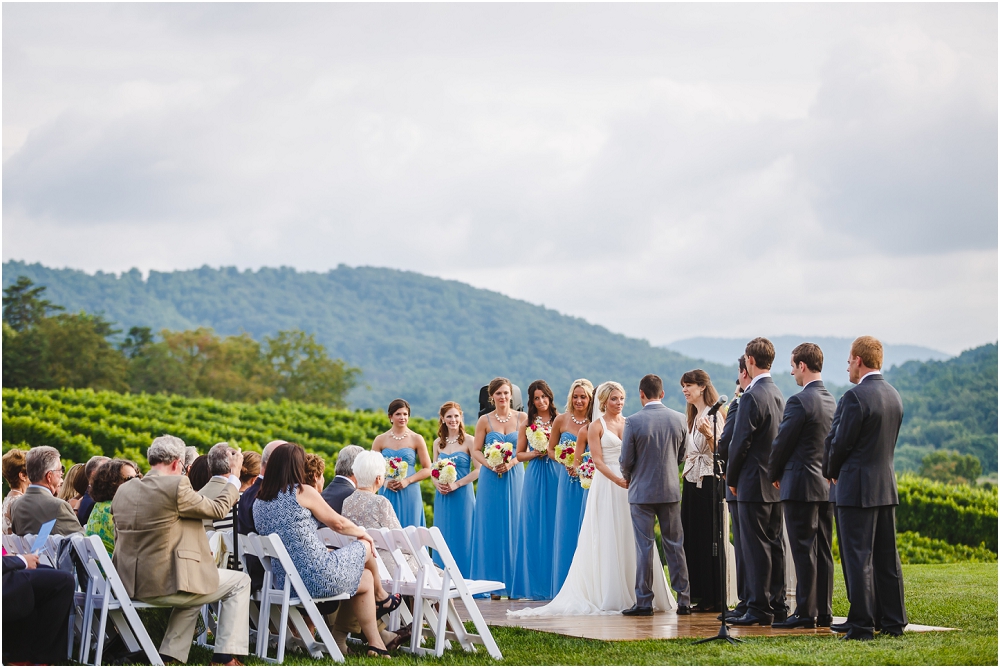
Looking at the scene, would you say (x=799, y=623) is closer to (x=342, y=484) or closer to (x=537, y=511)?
(x=537, y=511)

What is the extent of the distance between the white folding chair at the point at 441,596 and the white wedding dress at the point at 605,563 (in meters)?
1.74

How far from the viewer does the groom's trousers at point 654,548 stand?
8.84 m

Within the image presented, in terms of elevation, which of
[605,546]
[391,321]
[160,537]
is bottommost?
[605,546]

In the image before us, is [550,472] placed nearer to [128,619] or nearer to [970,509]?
[128,619]

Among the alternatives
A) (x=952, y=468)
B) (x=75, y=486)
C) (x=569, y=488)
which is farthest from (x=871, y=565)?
(x=952, y=468)

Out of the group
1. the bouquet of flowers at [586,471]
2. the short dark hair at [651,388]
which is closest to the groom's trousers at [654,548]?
the bouquet of flowers at [586,471]

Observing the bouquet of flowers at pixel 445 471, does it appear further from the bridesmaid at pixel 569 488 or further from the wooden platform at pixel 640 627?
the wooden platform at pixel 640 627

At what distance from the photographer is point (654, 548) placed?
9039 mm

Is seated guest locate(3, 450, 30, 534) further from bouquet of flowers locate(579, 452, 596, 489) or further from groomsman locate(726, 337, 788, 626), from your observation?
groomsman locate(726, 337, 788, 626)

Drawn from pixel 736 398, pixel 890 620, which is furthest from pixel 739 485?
pixel 890 620

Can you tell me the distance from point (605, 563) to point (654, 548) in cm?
47

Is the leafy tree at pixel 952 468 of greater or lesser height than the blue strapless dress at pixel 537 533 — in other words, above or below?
above

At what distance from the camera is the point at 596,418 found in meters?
9.59

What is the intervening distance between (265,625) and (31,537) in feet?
5.51
